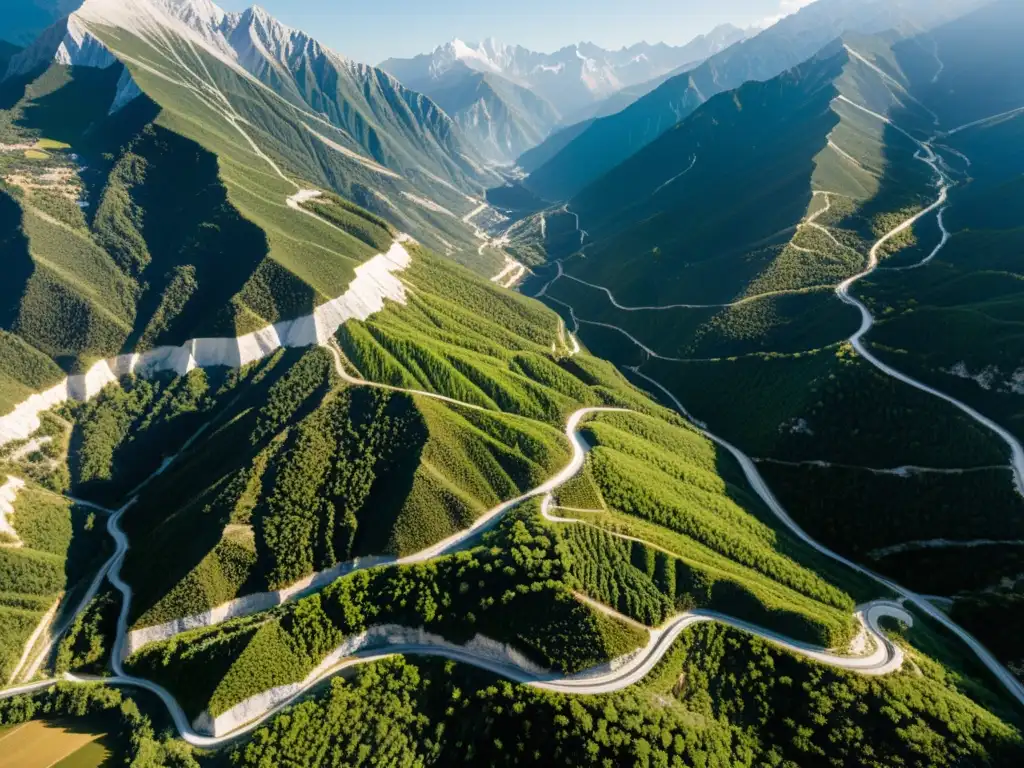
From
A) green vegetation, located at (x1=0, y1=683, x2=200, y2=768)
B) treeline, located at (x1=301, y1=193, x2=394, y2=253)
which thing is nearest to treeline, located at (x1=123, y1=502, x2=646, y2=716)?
green vegetation, located at (x1=0, y1=683, x2=200, y2=768)

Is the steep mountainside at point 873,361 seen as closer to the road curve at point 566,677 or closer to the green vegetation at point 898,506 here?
the green vegetation at point 898,506

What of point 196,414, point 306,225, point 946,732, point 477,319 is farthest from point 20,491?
point 946,732

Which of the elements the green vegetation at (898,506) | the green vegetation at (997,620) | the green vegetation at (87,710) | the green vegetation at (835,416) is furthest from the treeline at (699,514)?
the green vegetation at (87,710)

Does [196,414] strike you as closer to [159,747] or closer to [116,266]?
[116,266]

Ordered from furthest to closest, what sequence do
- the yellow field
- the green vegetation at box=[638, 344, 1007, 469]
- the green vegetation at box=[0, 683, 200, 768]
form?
the green vegetation at box=[638, 344, 1007, 469]
the green vegetation at box=[0, 683, 200, 768]
the yellow field

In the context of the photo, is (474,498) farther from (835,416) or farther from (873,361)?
(873,361)

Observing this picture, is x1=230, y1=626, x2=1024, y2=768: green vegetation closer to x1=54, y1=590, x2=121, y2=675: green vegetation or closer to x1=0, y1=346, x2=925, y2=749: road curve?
x1=0, y1=346, x2=925, y2=749: road curve

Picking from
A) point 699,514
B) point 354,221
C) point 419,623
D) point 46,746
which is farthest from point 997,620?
point 354,221
